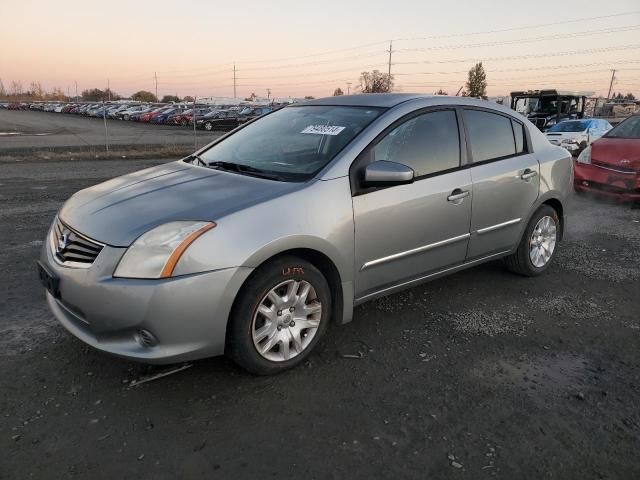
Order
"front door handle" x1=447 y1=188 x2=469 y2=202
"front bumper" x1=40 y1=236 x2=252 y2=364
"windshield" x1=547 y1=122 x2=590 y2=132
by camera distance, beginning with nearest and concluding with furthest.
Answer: "front bumper" x1=40 y1=236 x2=252 y2=364 < "front door handle" x1=447 y1=188 x2=469 y2=202 < "windshield" x1=547 y1=122 x2=590 y2=132

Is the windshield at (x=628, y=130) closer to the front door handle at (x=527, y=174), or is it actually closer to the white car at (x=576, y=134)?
the front door handle at (x=527, y=174)

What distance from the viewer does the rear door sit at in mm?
4098

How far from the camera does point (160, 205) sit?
9.83ft

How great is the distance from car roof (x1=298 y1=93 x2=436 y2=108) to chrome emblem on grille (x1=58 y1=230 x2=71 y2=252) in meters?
2.21

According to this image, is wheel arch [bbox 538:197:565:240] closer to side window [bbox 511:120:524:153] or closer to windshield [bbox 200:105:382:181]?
side window [bbox 511:120:524:153]

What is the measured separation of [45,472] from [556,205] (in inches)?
184

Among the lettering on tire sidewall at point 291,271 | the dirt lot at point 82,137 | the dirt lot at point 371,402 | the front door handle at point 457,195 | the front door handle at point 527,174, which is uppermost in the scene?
the front door handle at point 527,174

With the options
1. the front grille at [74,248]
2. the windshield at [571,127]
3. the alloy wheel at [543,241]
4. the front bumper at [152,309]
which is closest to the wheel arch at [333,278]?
the front bumper at [152,309]

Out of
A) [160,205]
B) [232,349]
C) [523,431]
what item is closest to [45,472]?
[232,349]

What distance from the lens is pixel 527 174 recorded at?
4496 millimetres

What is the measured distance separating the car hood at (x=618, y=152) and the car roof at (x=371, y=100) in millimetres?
5760

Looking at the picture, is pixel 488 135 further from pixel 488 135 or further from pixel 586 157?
pixel 586 157

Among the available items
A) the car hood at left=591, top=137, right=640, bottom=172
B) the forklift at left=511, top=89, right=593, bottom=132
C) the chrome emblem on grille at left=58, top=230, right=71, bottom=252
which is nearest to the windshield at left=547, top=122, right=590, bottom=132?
the forklift at left=511, top=89, right=593, bottom=132

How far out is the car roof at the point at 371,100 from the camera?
150 inches
